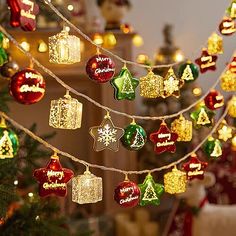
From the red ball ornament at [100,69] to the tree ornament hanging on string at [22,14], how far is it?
188 mm

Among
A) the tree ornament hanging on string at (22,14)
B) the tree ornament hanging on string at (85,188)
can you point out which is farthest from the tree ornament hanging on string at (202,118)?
the tree ornament hanging on string at (22,14)

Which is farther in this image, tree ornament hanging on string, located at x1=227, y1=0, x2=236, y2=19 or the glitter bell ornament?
tree ornament hanging on string, located at x1=227, y1=0, x2=236, y2=19

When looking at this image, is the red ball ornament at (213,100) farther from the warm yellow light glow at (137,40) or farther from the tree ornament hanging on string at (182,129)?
the warm yellow light glow at (137,40)

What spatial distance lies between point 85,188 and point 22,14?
39 cm

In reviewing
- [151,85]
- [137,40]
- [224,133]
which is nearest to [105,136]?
[151,85]

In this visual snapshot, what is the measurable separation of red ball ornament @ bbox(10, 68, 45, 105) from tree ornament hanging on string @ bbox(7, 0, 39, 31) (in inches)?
3.3

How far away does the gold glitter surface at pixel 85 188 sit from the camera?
105 centimetres

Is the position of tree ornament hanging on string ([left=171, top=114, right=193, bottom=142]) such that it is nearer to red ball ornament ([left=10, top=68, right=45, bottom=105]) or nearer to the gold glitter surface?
the gold glitter surface

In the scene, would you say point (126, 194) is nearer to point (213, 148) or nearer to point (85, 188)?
point (85, 188)

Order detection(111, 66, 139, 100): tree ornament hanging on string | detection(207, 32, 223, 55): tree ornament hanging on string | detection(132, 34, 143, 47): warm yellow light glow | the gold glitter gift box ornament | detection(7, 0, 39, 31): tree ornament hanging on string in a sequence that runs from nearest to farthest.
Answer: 1. detection(7, 0, 39, 31): tree ornament hanging on string
2. the gold glitter gift box ornament
3. detection(111, 66, 139, 100): tree ornament hanging on string
4. detection(207, 32, 223, 55): tree ornament hanging on string
5. detection(132, 34, 143, 47): warm yellow light glow

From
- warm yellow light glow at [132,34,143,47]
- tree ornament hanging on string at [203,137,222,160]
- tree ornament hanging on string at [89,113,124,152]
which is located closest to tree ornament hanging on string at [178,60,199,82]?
tree ornament hanging on string at [203,137,222,160]

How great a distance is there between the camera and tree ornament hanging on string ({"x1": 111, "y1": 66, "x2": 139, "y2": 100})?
1.09m

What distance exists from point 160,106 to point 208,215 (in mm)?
885

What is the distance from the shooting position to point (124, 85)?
1095mm
